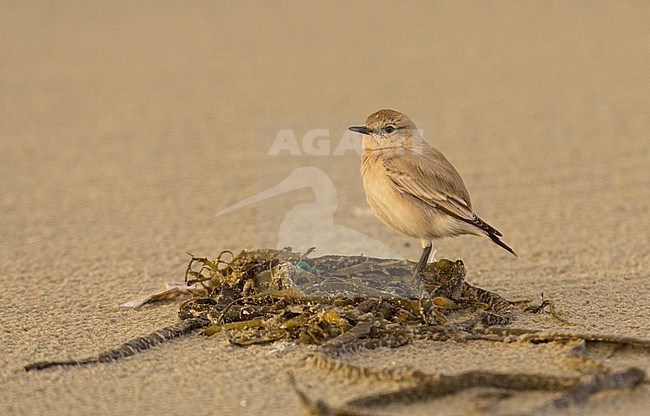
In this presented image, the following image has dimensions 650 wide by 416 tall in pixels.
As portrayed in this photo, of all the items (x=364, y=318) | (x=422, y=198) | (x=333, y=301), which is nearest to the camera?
(x=364, y=318)

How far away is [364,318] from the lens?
13.4 feet

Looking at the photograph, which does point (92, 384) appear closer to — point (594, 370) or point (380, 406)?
point (380, 406)

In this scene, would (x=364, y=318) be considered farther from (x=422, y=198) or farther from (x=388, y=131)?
(x=388, y=131)

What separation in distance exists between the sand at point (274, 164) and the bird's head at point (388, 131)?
1.60 feet

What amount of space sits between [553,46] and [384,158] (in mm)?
6930

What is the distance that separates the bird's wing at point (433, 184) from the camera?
4.50 meters

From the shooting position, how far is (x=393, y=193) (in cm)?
455

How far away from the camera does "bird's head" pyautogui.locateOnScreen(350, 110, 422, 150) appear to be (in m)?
4.79

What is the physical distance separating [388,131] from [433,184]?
1.35 feet

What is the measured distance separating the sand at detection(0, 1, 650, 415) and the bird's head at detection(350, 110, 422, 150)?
488 millimetres

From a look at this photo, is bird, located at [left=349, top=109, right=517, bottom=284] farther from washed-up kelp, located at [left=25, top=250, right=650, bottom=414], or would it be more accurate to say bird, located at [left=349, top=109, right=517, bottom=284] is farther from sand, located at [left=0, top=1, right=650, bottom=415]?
sand, located at [left=0, top=1, right=650, bottom=415]

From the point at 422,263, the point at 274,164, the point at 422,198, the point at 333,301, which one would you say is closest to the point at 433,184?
the point at 422,198

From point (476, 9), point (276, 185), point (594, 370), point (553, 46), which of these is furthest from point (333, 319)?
point (476, 9)

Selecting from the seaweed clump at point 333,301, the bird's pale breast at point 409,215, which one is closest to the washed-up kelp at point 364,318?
the seaweed clump at point 333,301
